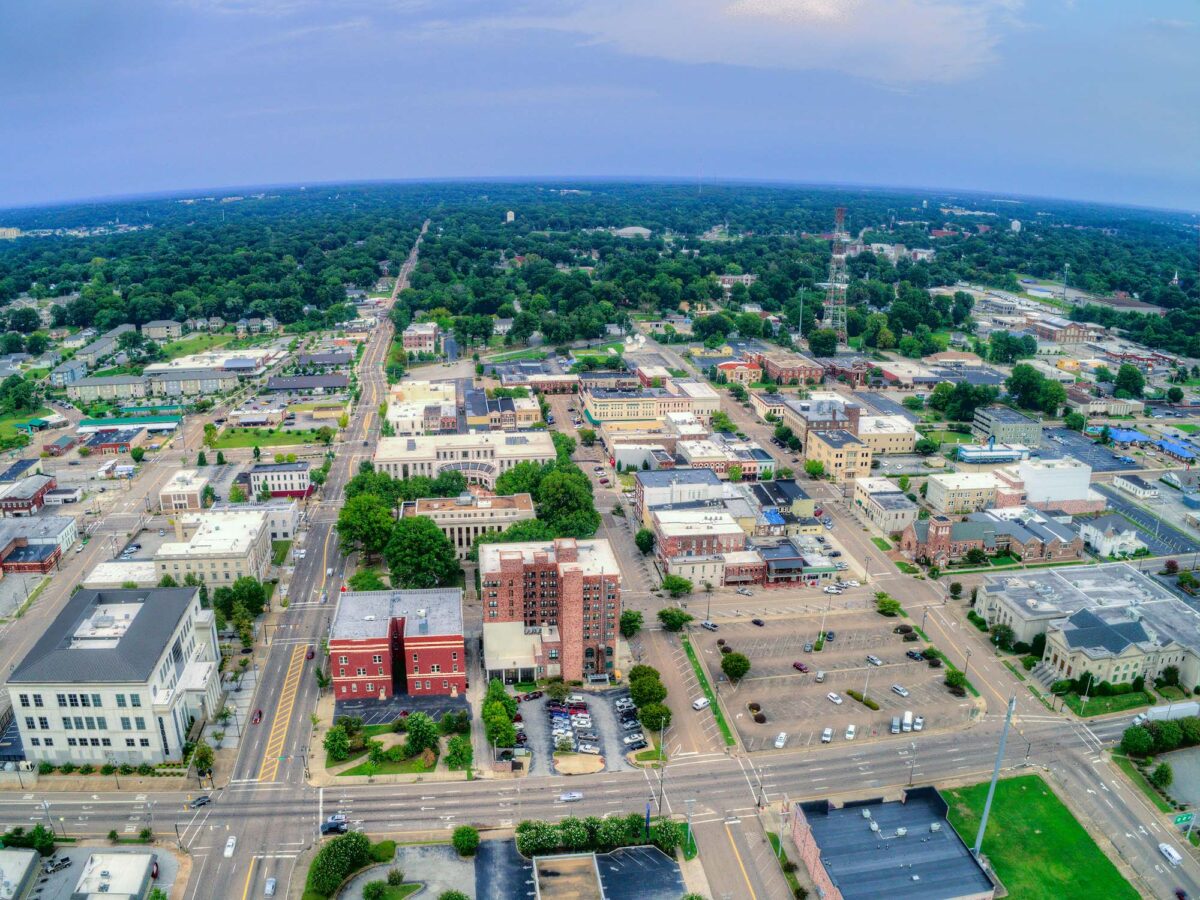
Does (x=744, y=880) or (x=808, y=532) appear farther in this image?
(x=808, y=532)

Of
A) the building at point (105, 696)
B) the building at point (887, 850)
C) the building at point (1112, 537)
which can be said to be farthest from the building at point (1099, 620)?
the building at point (105, 696)

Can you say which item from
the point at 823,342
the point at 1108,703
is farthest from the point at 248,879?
the point at 823,342

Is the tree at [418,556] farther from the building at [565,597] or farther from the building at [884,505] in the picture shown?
the building at [884,505]

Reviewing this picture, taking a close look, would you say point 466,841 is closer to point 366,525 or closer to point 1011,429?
point 366,525

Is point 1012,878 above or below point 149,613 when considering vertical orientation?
below

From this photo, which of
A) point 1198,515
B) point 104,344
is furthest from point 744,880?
point 104,344

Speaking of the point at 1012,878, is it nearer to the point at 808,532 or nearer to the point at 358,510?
the point at 808,532

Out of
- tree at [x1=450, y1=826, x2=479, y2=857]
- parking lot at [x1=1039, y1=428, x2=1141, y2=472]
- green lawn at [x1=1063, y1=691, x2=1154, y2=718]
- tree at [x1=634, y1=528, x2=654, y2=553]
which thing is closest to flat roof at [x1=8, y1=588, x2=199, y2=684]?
tree at [x1=450, y1=826, x2=479, y2=857]
